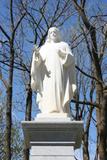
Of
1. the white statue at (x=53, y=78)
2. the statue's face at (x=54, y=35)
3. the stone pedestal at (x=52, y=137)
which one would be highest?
the statue's face at (x=54, y=35)

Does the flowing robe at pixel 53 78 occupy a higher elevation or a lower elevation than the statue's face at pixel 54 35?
Answer: lower

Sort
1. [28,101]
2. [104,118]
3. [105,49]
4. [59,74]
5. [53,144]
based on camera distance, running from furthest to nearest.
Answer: [105,49] → [28,101] → [104,118] → [59,74] → [53,144]

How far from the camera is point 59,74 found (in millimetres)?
9500

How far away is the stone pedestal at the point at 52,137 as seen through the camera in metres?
8.75

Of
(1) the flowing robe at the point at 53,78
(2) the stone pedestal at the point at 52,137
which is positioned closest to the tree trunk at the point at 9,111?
(1) the flowing robe at the point at 53,78

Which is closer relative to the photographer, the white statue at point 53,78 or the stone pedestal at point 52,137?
the stone pedestal at point 52,137

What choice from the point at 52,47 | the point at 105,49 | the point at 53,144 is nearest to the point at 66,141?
the point at 53,144

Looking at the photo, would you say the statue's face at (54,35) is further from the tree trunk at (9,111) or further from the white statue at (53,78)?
the tree trunk at (9,111)

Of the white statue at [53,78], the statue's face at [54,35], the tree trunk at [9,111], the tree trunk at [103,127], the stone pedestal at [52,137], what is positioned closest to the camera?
the stone pedestal at [52,137]

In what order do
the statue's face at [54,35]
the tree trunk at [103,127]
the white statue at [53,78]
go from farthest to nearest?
the tree trunk at [103,127] → the statue's face at [54,35] → the white statue at [53,78]

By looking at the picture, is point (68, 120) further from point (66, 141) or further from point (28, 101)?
point (28, 101)

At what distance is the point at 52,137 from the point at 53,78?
48.9 inches

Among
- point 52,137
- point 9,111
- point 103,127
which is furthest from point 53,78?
point 9,111

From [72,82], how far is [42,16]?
1129 cm
